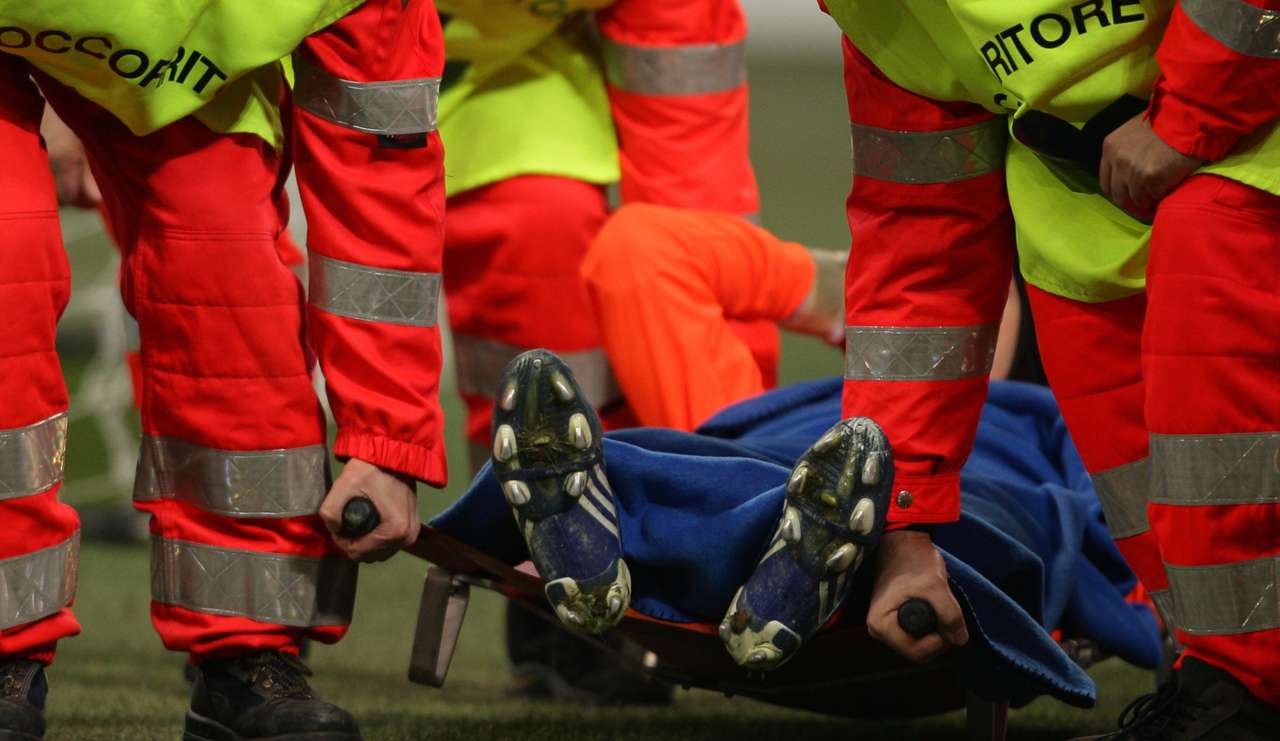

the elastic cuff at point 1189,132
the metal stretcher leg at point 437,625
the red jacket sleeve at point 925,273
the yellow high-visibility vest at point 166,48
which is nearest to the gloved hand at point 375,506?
the metal stretcher leg at point 437,625

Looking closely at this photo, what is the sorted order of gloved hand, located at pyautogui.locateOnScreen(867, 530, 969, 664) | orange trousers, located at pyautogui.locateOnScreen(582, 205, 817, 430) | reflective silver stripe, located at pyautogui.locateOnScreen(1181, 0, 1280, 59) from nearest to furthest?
reflective silver stripe, located at pyautogui.locateOnScreen(1181, 0, 1280, 59)
gloved hand, located at pyautogui.locateOnScreen(867, 530, 969, 664)
orange trousers, located at pyautogui.locateOnScreen(582, 205, 817, 430)

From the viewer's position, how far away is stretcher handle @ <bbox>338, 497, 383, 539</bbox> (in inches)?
74.7

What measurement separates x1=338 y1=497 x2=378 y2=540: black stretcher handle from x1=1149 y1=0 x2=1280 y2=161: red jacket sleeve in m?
0.87

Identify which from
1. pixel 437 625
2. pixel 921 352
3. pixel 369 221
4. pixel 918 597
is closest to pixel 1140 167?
pixel 921 352

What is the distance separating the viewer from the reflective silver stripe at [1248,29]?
159 cm

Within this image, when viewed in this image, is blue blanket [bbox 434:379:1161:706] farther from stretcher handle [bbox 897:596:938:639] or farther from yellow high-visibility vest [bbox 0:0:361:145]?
yellow high-visibility vest [bbox 0:0:361:145]

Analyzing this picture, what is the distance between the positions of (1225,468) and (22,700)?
116 cm

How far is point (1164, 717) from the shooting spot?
1726 millimetres

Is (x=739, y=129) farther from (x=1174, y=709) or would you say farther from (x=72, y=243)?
(x=72, y=243)

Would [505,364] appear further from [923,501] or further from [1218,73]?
[1218,73]

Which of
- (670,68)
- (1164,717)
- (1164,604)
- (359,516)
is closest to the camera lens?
(1164,717)

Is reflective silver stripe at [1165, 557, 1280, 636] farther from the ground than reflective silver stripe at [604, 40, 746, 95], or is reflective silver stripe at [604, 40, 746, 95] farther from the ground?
reflective silver stripe at [604, 40, 746, 95]

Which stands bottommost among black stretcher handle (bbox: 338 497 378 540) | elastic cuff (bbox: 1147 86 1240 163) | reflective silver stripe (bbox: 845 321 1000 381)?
black stretcher handle (bbox: 338 497 378 540)

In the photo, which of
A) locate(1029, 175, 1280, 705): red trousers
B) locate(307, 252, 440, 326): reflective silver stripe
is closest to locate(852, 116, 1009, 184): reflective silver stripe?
locate(1029, 175, 1280, 705): red trousers
